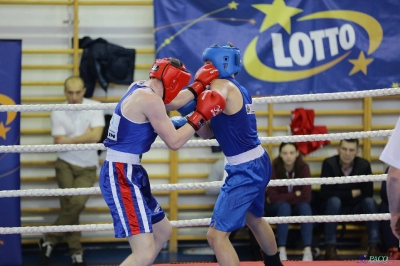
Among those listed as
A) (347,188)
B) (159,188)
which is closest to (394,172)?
(159,188)

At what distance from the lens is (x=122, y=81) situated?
597 cm

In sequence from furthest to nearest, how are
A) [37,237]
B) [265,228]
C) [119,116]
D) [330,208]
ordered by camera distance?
1. [37,237]
2. [330,208]
3. [265,228]
4. [119,116]

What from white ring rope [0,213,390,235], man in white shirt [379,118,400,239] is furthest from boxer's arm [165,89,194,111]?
man in white shirt [379,118,400,239]

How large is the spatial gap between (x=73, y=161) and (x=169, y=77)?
272cm

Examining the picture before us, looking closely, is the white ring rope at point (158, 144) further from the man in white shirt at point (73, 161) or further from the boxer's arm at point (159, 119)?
the man in white shirt at point (73, 161)

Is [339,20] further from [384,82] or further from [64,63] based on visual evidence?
[64,63]

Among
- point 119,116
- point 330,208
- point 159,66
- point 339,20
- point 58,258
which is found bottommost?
point 58,258

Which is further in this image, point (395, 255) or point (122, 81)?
point (122, 81)

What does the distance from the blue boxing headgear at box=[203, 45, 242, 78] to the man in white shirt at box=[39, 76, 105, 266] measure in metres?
2.34

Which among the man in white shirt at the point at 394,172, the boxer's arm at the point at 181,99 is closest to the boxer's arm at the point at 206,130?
the boxer's arm at the point at 181,99

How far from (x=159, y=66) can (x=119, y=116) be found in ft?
1.05

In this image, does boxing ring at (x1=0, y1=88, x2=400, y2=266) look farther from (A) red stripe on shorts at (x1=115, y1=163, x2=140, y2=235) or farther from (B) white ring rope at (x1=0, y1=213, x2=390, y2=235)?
(A) red stripe on shorts at (x1=115, y1=163, x2=140, y2=235)

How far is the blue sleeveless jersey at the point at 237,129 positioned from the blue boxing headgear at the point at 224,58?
63 mm

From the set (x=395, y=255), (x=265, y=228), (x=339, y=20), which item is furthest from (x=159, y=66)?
(x=339, y=20)
